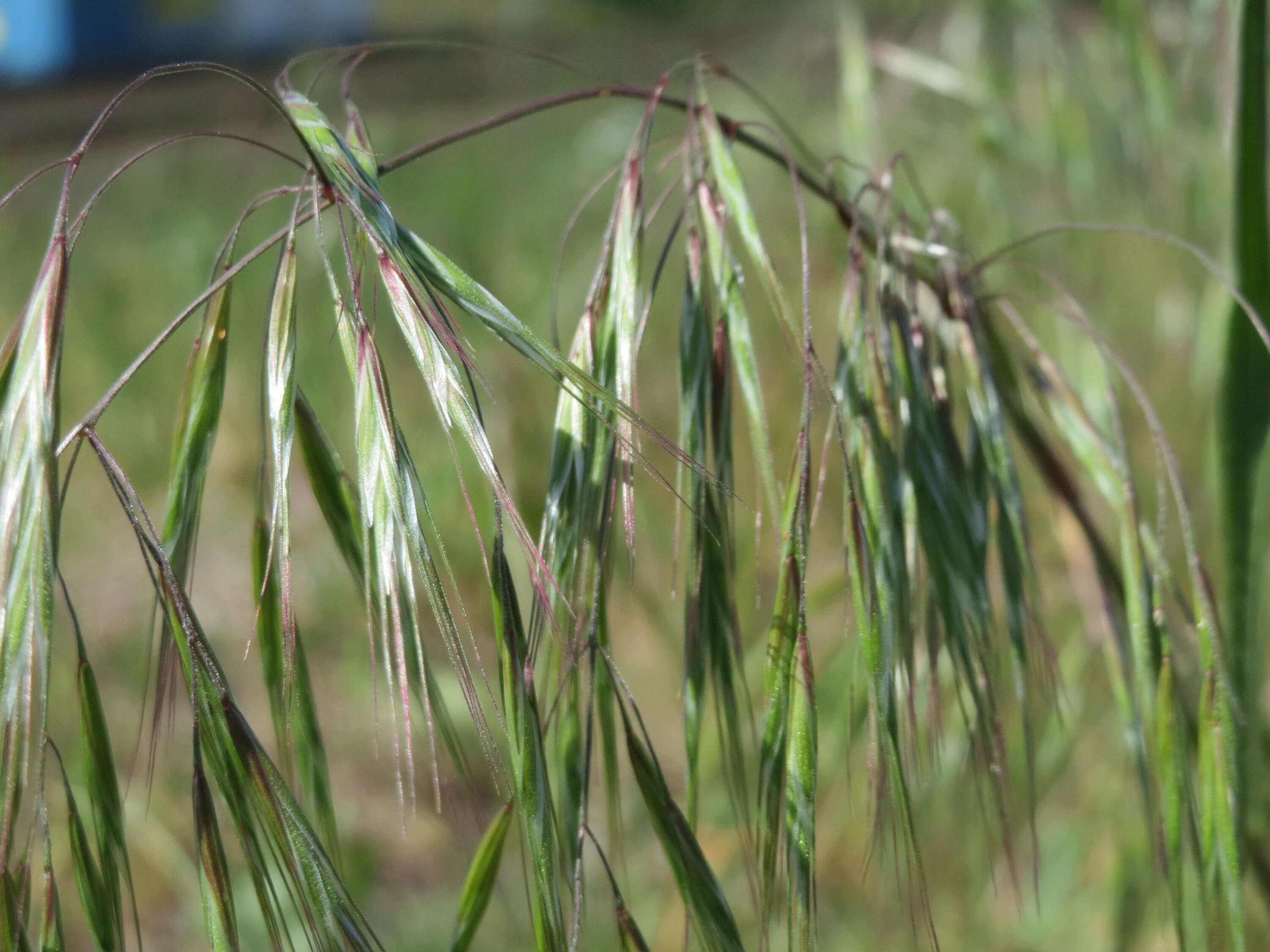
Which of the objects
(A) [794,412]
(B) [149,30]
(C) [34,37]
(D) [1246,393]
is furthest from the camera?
(B) [149,30]

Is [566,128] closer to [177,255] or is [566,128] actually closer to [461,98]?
[461,98]

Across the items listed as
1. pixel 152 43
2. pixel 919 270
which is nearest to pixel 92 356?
pixel 919 270

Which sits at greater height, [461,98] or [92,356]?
[461,98]

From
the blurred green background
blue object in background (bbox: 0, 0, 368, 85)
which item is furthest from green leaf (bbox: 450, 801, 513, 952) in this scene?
blue object in background (bbox: 0, 0, 368, 85)

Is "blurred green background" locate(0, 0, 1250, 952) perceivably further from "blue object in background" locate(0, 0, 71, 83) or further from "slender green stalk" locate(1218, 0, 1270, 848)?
"blue object in background" locate(0, 0, 71, 83)

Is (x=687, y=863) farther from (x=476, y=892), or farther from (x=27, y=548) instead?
(x=27, y=548)

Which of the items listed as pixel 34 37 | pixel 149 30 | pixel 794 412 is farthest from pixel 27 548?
pixel 149 30
